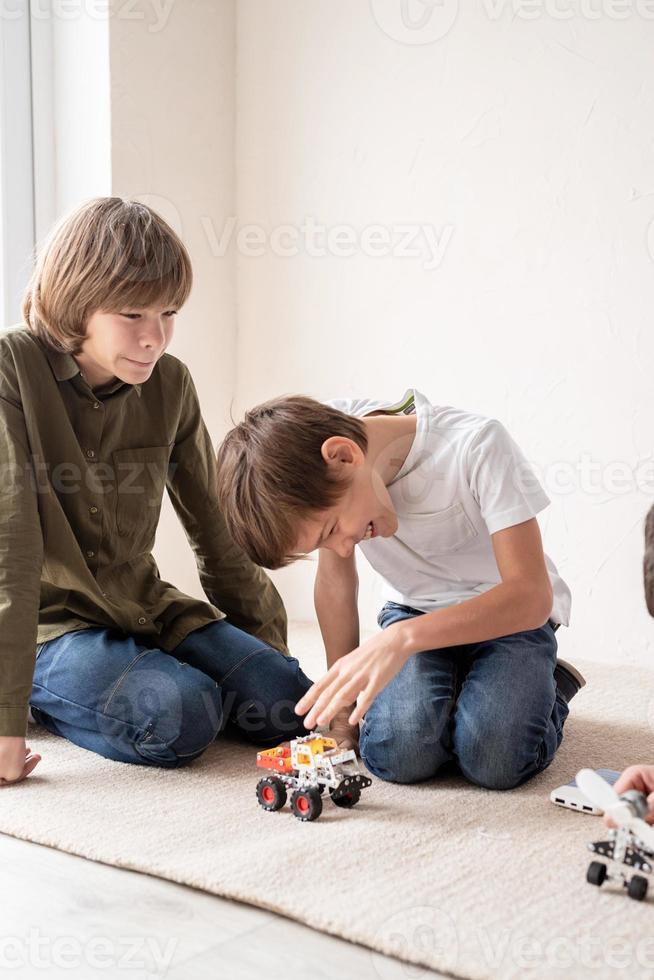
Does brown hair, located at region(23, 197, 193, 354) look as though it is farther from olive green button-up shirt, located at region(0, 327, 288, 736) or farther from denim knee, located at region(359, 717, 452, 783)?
denim knee, located at region(359, 717, 452, 783)

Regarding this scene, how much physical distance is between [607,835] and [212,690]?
514mm

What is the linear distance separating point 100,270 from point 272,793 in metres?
0.64

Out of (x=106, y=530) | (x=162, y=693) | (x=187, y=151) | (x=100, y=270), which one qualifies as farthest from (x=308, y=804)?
(x=187, y=151)

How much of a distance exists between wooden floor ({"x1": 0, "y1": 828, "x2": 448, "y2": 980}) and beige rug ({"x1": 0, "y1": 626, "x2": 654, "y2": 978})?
17 millimetres

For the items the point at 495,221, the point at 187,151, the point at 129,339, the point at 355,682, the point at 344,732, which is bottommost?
the point at 344,732

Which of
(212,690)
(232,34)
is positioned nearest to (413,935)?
(212,690)

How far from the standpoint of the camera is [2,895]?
0.95 metres

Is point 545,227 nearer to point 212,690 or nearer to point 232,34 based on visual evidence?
point 232,34

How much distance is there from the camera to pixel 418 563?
135 cm

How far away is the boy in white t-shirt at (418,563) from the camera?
1.12 metres

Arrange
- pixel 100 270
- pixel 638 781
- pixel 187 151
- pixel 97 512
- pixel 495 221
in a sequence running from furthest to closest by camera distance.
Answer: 1. pixel 187 151
2. pixel 495 221
3. pixel 97 512
4. pixel 100 270
5. pixel 638 781

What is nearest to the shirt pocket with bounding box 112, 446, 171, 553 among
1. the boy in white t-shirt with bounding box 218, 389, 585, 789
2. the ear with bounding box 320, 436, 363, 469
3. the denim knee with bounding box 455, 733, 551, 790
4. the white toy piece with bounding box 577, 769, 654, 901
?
the boy in white t-shirt with bounding box 218, 389, 585, 789

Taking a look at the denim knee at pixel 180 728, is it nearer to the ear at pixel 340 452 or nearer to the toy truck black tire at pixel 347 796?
the toy truck black tire at pixel 347 796

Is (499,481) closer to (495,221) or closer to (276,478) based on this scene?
(276,478)
